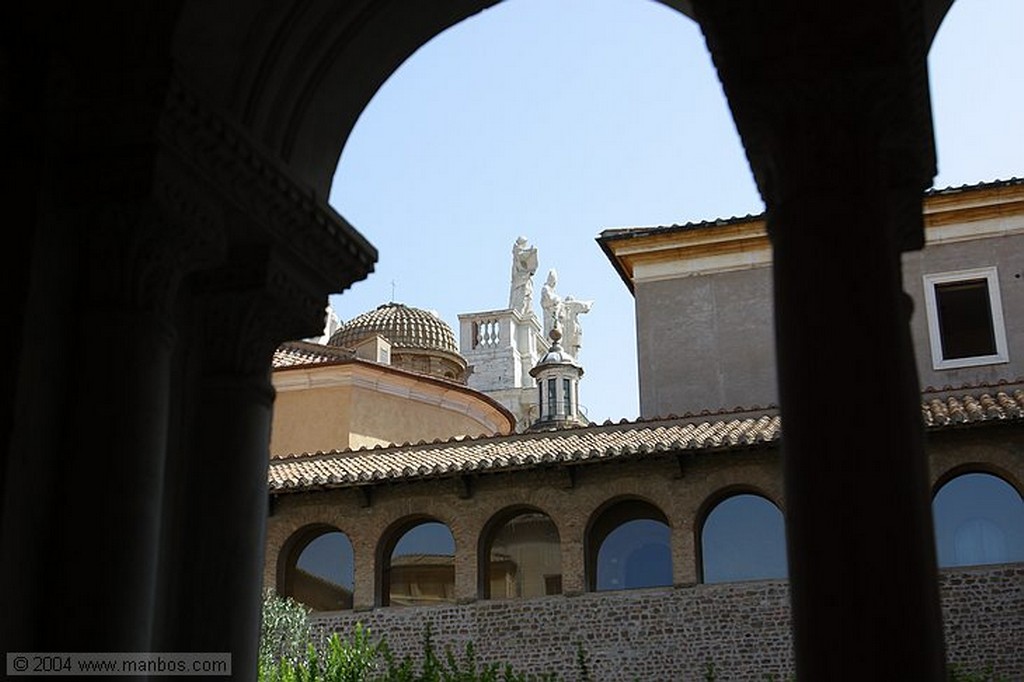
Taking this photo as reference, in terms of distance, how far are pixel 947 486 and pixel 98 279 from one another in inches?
693

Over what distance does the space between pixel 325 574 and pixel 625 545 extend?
196 inches

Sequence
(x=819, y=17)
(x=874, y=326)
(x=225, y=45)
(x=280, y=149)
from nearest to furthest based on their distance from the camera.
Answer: (x=874, y=326) → (x=819, y=17) → (x=225, y=45) → (x=280, y=149)

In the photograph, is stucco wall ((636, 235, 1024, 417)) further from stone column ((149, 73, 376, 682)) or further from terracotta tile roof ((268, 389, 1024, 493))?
stone column ((149, 73, 376, 682))

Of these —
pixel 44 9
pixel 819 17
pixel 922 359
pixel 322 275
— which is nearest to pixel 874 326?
pixel 819 17

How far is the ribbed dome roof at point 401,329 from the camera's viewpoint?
4466 centimetres

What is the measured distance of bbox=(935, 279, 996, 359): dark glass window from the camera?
84.6 feet

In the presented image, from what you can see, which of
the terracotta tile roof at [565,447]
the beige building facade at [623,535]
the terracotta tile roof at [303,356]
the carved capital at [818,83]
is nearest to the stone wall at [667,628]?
the beige building facade at [623,535]

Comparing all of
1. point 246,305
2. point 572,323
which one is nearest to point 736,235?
point 246,305

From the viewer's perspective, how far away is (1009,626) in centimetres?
1977

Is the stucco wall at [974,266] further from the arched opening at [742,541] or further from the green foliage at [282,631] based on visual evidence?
the green foliage at [282,631]

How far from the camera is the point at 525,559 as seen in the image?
22.7m

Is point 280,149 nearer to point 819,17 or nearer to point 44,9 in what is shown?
point 44,9

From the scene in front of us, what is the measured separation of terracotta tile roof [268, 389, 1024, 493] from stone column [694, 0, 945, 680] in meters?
15.9

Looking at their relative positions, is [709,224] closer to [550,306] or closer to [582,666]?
[582,666]
